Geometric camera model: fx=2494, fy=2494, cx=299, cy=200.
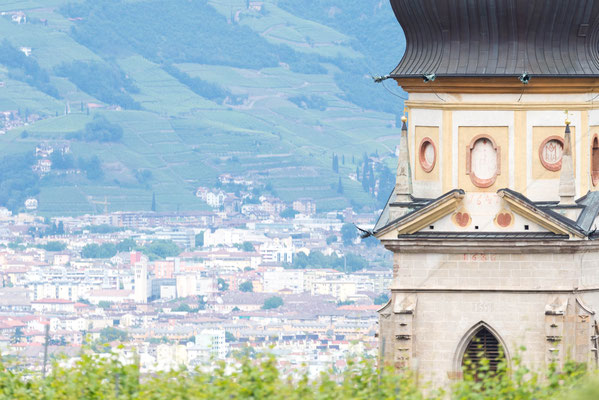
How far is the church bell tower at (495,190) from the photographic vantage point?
23344 mm

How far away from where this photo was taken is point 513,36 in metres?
23.5

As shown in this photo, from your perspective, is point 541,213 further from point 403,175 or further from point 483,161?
point 403,175

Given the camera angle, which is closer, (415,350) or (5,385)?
(5,385)

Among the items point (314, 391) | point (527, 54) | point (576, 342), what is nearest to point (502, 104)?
point (527, 54)

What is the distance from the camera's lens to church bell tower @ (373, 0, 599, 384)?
76.6 ft

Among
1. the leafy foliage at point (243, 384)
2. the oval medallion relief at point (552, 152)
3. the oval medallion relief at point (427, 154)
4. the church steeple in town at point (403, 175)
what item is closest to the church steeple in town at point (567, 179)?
the oval medallion relief at point (552, 152)

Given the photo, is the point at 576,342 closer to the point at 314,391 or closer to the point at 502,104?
the point at 502,104

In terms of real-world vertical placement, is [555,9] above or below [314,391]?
above

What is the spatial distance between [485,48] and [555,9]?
758 mm

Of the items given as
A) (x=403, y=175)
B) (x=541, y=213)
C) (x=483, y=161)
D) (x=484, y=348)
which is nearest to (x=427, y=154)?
(x=403, y=175)

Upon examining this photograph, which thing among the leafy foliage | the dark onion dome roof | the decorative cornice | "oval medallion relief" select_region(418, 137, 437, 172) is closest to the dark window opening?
"oval medallion relief" select_region(418, 137, 437, 172)

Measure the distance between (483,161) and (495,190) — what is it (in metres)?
0.31

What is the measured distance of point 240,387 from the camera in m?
18.8

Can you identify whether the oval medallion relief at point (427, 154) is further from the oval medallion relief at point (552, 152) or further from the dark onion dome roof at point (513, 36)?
the oval medallion relief at point (552, 152)
